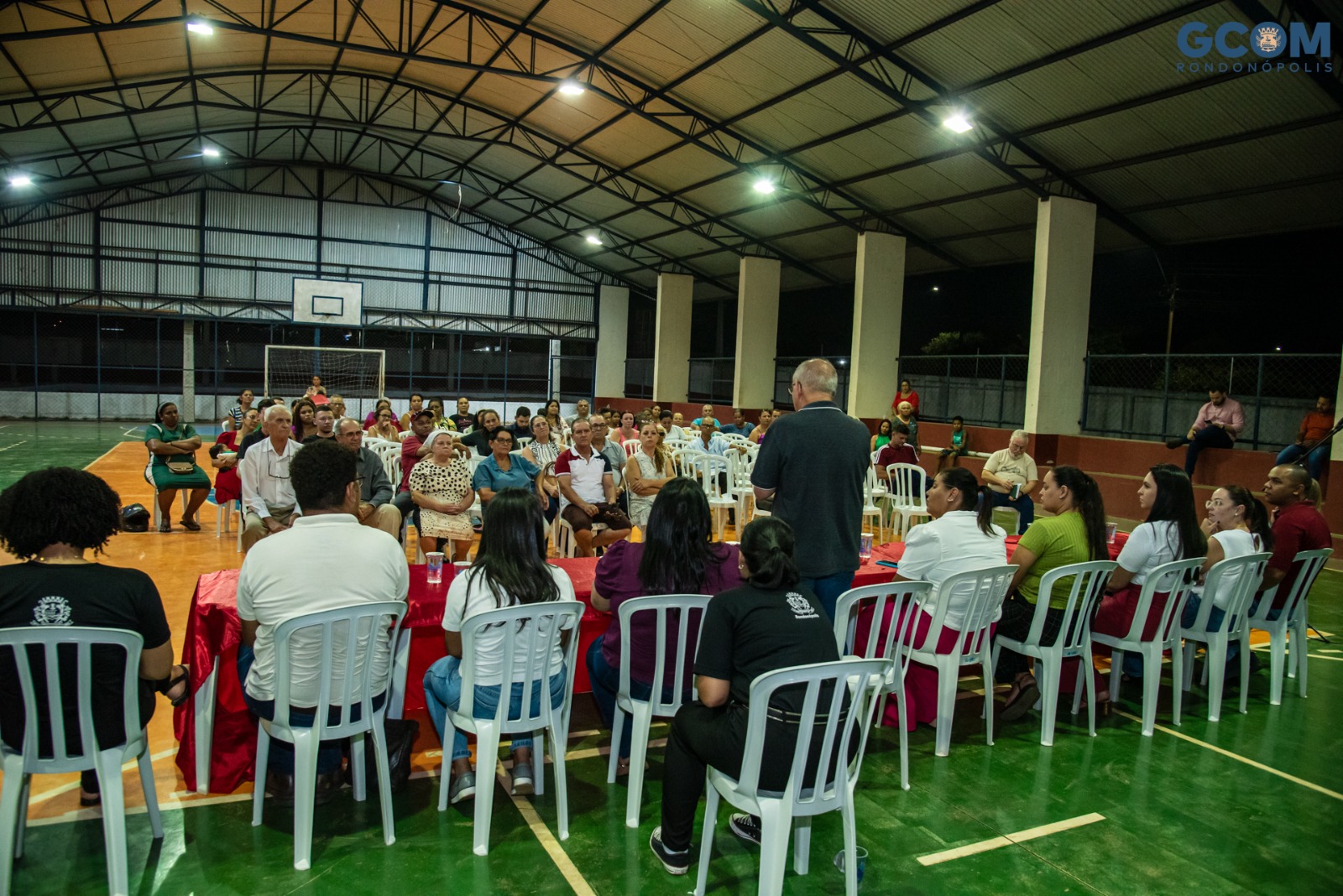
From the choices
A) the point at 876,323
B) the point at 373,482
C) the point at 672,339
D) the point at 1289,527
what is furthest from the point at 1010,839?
the point at 672,339

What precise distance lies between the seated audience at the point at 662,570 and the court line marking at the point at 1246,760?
2.26 meters

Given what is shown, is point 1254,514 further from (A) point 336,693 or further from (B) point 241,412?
(B) point 241,412

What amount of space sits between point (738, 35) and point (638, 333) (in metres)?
13.8

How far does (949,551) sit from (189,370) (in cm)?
2041

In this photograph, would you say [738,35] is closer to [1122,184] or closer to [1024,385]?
[1122,184]

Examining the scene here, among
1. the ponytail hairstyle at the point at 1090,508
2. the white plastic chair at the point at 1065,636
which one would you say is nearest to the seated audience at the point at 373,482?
the white plastic chair at the point at 1065,636

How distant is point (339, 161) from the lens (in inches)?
763

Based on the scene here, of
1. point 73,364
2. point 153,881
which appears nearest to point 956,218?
point 153,881

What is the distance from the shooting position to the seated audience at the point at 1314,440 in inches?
319

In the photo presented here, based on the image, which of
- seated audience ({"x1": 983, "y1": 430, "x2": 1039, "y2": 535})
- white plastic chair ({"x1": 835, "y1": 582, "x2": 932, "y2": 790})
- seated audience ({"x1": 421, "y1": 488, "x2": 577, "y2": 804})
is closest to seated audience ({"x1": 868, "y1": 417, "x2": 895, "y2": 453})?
seated audience ({"x1": 983, "y1": 430, "x2": 1039, "y2": 535})

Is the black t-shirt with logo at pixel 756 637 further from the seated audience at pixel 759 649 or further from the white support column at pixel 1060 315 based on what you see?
the white support column at pixel 1060 315

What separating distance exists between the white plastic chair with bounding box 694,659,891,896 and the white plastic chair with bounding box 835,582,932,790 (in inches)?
24.6

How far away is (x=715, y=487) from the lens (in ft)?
26.0

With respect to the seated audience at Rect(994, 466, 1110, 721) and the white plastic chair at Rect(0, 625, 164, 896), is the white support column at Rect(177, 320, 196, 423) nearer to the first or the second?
the white plastic chair at Rect(0, 625, 164, 896)
